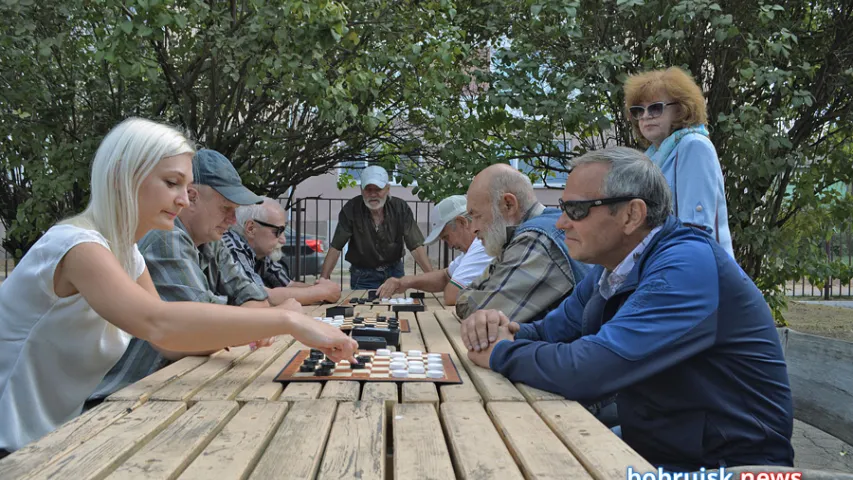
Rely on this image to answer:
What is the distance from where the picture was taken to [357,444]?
4.60 feet

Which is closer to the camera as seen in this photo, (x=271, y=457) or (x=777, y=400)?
(x=271, y=457)

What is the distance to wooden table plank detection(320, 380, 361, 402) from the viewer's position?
5.91 feet

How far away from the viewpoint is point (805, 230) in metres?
6.32

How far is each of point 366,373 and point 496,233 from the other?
5.03 feet

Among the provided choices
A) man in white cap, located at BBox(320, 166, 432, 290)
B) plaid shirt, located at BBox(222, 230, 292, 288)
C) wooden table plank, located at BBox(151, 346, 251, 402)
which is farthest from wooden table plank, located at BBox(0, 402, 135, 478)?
man in white cap, located at BBox(320, 166, 432, 290)

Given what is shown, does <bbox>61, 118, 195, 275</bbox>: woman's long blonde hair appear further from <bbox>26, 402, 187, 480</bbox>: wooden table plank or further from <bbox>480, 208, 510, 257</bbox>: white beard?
<bbox>480, 208, 510, 257</bbox>: white beard

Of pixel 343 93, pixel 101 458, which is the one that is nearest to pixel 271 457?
pixel 101 458

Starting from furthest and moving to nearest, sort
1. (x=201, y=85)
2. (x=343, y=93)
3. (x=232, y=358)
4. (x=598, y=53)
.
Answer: (x=201, y=85)
(x=598, y=53)
(x=343, y=93)
(x=232, y=358)

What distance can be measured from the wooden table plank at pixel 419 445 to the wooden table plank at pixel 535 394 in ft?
0.98

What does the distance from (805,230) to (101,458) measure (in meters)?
6.37

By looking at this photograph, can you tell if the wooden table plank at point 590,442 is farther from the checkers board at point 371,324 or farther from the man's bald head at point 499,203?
the man's bald head at point 499,203

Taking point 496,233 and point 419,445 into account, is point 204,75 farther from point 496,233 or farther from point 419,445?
point 419,445

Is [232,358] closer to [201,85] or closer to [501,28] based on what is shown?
[201,85]

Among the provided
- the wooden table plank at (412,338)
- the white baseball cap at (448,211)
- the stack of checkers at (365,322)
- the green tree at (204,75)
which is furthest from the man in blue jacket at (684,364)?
the green tree at (204,75)
